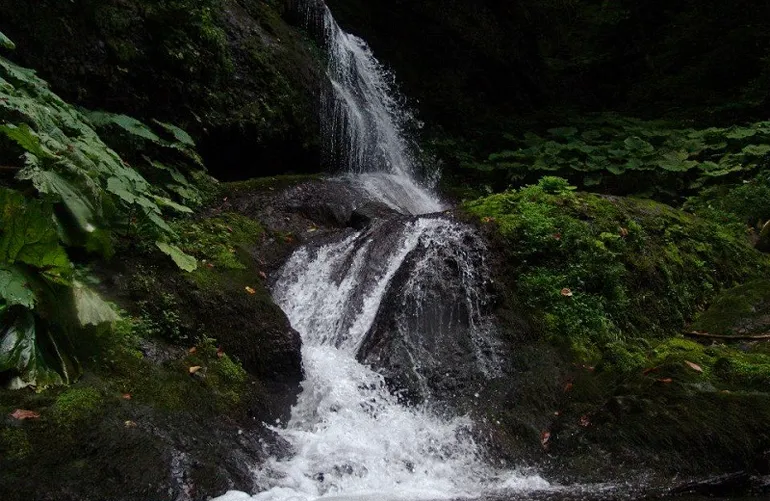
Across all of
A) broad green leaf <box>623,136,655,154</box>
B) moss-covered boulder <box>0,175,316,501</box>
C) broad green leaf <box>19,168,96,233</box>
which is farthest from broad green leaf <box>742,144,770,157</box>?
broad green leaf <box>19,168,96,233</box>

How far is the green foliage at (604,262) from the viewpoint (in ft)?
19.8

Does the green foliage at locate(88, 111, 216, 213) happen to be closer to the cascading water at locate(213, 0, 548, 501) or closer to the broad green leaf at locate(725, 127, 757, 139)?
the cascading water at locate(213, 0, 548, 501)

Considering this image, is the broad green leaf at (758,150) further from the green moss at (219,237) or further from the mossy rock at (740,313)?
the green moss at (219,237)

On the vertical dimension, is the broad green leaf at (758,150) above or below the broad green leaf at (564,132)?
below

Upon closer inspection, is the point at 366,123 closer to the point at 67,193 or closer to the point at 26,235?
the point at 67,193

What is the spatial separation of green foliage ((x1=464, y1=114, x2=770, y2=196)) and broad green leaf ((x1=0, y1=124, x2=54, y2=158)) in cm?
865

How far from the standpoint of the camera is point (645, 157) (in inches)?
429

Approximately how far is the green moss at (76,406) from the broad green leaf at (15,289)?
0.60 meters

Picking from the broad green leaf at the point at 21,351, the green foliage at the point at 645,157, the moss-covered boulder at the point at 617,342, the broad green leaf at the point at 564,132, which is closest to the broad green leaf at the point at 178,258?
the broad green leaf at the point at 21,351

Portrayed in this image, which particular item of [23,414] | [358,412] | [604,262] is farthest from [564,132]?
[23,414]

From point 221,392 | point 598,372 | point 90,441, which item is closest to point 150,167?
point 221,392

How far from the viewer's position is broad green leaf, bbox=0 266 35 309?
332 centimetres

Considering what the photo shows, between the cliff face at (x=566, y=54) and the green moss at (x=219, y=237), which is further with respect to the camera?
the cliff face at (x=566, y=54)

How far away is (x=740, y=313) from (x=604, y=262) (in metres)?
1.47
